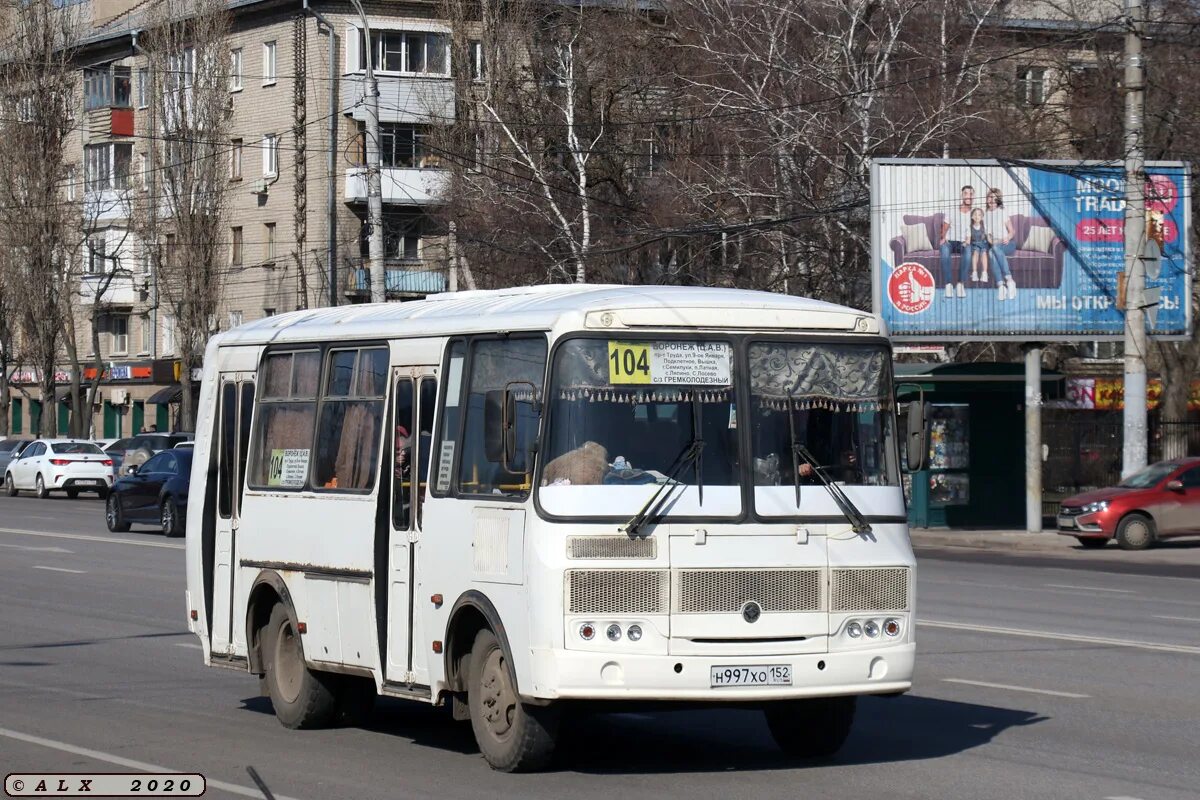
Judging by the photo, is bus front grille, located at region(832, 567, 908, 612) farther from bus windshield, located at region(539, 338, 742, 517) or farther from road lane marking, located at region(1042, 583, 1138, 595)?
road lane marking, located at region(1042, 583, 1138, 595)

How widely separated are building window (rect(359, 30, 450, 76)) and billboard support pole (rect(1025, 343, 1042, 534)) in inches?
1142

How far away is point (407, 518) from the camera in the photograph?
1002 cm

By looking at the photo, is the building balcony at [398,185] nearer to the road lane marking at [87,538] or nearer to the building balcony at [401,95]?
the building balcony at [401,95]

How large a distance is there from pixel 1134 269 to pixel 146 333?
4570 centimetres

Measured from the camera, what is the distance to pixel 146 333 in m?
68.7

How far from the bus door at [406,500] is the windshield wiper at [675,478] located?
154 cm

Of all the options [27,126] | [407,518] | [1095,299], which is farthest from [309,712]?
[27,126]

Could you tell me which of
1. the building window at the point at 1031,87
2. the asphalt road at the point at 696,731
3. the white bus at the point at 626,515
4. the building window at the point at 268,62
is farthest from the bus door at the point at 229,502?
the building window at the point at 268,62

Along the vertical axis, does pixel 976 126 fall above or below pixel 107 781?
above

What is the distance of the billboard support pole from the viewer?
32.4 m

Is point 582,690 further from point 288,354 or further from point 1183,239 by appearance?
point 1183,239

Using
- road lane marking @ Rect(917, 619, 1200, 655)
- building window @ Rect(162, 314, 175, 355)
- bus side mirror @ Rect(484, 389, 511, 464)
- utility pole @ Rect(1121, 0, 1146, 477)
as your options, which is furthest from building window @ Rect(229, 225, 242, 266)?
bus side mirror @ Rect(484, 389, 511, 464)

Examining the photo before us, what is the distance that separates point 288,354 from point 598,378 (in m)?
3.09

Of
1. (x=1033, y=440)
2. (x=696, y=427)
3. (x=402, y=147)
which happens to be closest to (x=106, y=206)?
(x=402, y=147)
